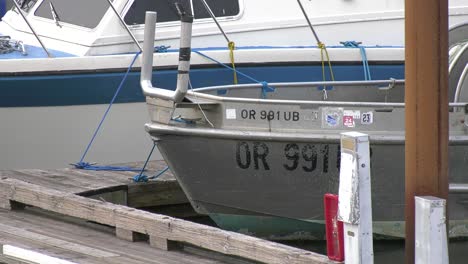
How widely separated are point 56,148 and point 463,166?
382cm

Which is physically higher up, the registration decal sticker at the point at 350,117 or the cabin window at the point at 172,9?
the cabin window at the point at 172,9

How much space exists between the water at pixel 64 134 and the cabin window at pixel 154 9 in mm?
872

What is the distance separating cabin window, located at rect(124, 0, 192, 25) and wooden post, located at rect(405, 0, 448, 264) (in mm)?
4769

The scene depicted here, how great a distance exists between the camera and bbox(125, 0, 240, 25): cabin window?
9516 millimetres

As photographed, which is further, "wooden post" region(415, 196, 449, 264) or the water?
the water

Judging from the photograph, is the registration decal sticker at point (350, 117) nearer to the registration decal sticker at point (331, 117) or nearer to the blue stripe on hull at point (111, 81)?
the registration decal sticker at point (331, 117)

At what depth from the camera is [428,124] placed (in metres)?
4.99

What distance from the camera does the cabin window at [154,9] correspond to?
31.2 feet

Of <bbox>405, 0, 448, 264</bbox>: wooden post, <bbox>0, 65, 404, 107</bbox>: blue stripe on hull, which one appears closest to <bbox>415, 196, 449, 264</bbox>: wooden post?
<bbox>405, 0, 448, 264</bbox>: wooden post

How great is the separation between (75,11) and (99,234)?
11.7ft

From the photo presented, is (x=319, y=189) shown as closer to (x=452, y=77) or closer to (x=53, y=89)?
(x=452, y=77)

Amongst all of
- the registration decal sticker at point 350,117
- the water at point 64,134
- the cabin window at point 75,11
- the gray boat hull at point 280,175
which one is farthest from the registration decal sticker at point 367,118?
the cabin window at point 75,11

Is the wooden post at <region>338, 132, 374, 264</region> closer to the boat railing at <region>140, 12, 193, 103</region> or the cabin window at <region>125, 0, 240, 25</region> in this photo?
the boat railing at <region>140, 12, 193, 103</region>

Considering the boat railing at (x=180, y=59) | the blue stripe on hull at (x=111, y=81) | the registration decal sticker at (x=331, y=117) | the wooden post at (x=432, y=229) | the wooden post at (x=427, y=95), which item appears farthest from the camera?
the blue stripe on hull at (x=111, y=81)
